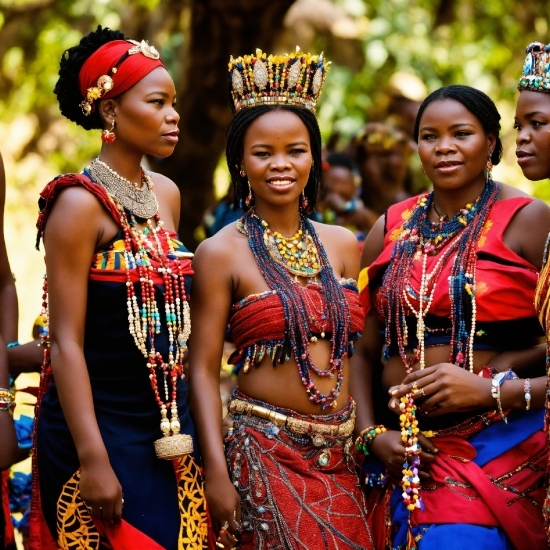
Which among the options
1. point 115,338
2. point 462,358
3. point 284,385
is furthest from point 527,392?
point 115,338

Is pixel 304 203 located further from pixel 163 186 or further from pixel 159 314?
pixel 159 314

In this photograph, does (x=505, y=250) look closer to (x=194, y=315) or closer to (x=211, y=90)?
(x=194, y=315)

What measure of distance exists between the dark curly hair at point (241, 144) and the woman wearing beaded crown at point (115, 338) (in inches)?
14.1

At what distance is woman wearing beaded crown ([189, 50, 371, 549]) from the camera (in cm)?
349

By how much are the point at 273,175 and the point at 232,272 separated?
408mm

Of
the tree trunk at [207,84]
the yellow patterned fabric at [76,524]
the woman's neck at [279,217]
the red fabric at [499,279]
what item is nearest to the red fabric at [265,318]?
the woman's neck at [279,217]

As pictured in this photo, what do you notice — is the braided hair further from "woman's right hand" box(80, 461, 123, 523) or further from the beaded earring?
"woman's right hand" box(80, 461, 123, 523)

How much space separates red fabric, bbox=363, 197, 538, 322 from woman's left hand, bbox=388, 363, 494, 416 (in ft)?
0.81

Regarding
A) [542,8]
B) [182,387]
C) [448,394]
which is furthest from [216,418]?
[542,8]

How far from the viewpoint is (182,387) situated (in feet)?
11.6

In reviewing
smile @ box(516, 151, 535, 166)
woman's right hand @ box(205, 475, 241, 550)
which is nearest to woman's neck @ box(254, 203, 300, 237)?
smile @ box(516, 151, 535, 166)

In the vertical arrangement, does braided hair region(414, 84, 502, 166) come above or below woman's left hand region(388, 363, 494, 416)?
above

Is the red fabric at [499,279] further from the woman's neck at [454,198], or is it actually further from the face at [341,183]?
the face at [341,183]

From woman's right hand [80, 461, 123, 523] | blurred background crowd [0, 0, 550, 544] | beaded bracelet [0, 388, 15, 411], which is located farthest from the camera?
blurred background crowd [0, 0, 550, 544]
